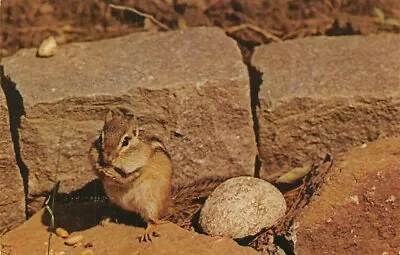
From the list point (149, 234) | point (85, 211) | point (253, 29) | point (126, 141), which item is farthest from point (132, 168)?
point (253, 29)

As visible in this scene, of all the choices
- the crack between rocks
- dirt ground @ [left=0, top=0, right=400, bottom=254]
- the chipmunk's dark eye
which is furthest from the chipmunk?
dirt ground @ [left=0, top=0, right=400, bottom=254]

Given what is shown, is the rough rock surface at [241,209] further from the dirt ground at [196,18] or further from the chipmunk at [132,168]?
the dirt ground at [196,18]

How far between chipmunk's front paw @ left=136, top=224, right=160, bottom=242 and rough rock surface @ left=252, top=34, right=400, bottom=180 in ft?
3.22

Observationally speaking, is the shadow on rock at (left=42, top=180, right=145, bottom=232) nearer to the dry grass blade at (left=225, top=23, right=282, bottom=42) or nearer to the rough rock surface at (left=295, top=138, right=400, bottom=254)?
the rough rock surface at (left=295, top=138, right=400, bottom=254)

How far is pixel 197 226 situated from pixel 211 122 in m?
0.68

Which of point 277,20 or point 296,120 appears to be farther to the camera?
point 277,20

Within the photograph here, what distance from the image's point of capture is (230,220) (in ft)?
19.4

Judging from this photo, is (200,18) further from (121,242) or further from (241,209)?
(121,242)

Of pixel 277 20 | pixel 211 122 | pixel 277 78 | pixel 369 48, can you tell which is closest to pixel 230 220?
pixel 211 122

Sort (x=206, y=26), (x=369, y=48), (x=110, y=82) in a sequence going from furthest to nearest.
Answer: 1. (x=206, y=26)
2. (x=369, y=48)
3. (x=110, y=82)

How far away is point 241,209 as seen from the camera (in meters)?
5.92

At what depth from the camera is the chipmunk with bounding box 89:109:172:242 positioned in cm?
557

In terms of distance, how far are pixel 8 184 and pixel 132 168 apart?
3.00 feet

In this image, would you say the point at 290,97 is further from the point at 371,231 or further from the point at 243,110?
the point at 371,231
